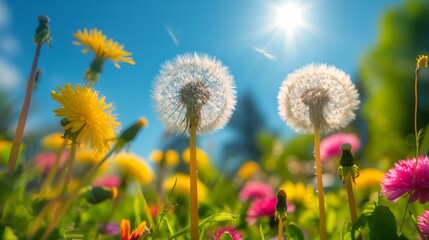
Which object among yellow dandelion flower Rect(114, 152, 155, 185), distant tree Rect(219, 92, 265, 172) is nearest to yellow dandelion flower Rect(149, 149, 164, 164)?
yellow dandelion flower Rect(114, 152, 155, 185)

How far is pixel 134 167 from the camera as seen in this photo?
2.06 meters

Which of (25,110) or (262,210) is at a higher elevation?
(25,110)

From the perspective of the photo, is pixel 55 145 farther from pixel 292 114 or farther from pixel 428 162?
pixel 428 162

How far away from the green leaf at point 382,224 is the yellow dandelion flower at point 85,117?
0.60 m

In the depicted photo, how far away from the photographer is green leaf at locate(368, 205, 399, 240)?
0.93 m

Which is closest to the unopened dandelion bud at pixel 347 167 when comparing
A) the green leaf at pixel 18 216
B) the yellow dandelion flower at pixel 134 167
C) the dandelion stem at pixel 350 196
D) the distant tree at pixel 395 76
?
the dandelion stem at pixel 350 196

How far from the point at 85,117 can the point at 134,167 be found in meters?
1.16

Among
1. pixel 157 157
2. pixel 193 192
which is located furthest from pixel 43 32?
pixel 157 157

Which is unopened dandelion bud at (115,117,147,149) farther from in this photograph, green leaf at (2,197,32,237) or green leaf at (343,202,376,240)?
green leaf at (343,202,376,240)

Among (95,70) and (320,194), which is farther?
(95,70)

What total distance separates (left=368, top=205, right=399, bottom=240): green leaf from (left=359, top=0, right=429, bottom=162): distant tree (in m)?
14.2

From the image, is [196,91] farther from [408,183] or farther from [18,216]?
[408,183]

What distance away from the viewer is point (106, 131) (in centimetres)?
98

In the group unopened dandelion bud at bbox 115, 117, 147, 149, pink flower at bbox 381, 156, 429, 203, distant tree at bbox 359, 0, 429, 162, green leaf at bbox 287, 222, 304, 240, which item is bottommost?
green leaf at bbox 287, 222, 304, 240
